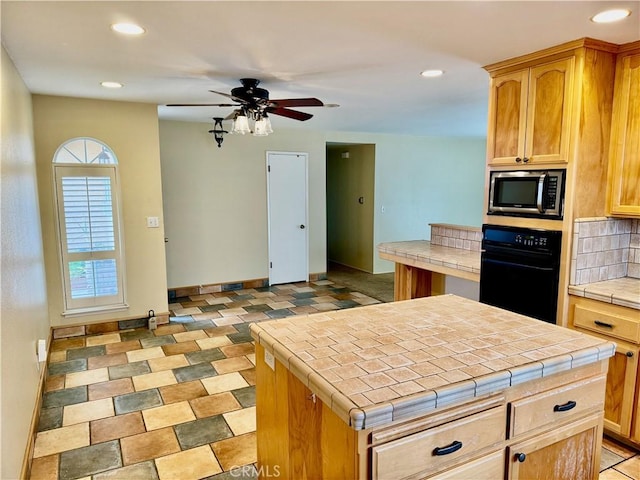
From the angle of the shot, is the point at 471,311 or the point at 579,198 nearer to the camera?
the point at 471,311

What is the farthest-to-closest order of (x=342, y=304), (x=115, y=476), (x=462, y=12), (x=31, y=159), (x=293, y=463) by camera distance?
(x=342, y=304) < (x=31, y=159) < (x=115, y=476) < (x=462, y=12) < (x=293, y=463)

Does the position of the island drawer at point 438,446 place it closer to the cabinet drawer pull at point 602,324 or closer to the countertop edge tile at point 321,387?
the countertop edge tile at point 321,387

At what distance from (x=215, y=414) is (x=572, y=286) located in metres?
2.40

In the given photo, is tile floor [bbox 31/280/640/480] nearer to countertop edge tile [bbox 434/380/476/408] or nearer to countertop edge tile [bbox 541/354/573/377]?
countertop edge tile [bbox 541/354/573/377]

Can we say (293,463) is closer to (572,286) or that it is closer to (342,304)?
(572,286)

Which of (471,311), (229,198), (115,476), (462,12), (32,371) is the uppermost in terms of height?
(462,12)

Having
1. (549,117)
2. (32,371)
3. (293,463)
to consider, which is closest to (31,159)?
(32,371)

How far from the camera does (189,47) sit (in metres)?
2.56

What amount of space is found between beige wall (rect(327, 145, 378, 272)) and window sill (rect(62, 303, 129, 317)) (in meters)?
4.12

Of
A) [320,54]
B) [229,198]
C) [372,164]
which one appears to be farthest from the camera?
[372,164]

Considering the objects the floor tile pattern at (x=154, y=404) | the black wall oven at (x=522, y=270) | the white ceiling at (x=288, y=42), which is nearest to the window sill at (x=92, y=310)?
the floor tile pattern at (x=154, y=404)

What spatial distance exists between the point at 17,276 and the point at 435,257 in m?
2.93

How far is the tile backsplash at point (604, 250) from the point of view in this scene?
8.43ft

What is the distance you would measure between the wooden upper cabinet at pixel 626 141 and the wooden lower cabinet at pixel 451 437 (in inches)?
54.4
